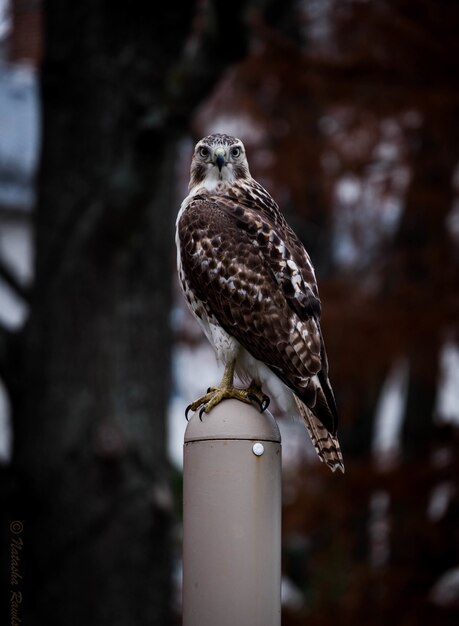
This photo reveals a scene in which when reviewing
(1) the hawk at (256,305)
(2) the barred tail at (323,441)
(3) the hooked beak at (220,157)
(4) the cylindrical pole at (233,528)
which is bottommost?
(4) the cylindrical pole at (233,528)

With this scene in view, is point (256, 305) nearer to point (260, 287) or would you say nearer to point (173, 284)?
point (260, 287)

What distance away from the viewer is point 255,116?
10.2m

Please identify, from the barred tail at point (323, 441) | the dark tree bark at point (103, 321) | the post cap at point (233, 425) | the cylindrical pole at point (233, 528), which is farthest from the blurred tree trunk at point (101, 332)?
the cylindrical pole at point (233, 528)

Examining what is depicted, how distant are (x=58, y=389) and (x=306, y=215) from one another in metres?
4.53

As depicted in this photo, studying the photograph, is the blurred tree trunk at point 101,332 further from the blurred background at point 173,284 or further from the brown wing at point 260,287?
the brown wing at point 260,287

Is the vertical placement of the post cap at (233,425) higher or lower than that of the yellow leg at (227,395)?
lower

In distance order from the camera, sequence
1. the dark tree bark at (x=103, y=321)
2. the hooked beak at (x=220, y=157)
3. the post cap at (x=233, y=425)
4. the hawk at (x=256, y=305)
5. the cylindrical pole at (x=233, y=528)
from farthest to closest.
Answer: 1. the dark tree bark at (x=103, y=321)
2. the hooked beak at (x=220, y=157)
3. the hawk at (x=256, y=305)
4. the post cap at (x=233, y=425)
5. the cylindrical pole at (x=233, y=528)

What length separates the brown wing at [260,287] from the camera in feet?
14.0

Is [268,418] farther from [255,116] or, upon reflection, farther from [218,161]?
[255,116]

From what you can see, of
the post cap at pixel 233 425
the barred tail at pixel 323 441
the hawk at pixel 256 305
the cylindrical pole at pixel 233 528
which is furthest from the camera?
the hawk at pixel 256 305

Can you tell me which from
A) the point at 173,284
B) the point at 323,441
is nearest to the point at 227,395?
the point at 323,441

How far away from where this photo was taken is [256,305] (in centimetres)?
440

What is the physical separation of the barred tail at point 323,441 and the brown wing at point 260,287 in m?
0.07

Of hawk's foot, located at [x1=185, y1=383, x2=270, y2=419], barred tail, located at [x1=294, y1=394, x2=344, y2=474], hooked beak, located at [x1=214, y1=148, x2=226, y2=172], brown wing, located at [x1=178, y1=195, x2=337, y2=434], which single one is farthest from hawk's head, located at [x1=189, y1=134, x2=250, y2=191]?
barred tail, located at [x1=294, y1=394, x2=344, y2=474]
